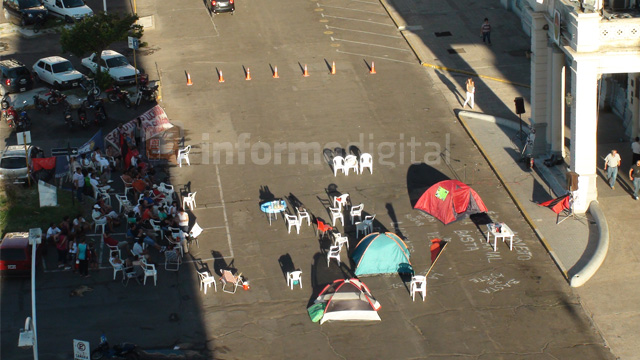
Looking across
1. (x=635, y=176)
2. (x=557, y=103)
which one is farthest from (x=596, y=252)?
(x=557, y=103)

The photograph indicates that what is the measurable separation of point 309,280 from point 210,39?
2503cm

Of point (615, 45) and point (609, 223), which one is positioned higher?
point (615, 45)

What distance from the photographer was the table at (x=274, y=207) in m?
32.0

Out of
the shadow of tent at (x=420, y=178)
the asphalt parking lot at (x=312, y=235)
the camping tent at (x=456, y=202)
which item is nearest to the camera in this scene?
the asphalt parking lot at (x=312, y=235)

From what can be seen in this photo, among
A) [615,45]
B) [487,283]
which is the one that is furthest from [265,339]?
[615,45]

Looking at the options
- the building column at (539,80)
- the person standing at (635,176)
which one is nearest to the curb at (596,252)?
the person standing at (635,176)

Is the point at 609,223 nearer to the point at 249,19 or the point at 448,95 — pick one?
the point at 448,95

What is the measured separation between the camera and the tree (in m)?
44.5

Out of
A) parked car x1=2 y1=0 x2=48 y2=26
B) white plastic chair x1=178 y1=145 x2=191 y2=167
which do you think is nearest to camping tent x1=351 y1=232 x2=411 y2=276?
white plastic chair x1=178 y1=145 x2=191 y2=167

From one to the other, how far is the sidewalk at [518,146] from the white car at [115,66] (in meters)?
14.6

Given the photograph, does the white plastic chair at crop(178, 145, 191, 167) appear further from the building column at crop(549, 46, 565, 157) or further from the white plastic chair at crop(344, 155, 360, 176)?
the building column at crop(549, 46, 565, 157)

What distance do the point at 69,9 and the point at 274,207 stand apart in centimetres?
2773

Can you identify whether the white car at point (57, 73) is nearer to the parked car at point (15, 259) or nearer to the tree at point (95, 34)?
the tree at point (95, 34)

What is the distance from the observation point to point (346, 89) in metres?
43.3
